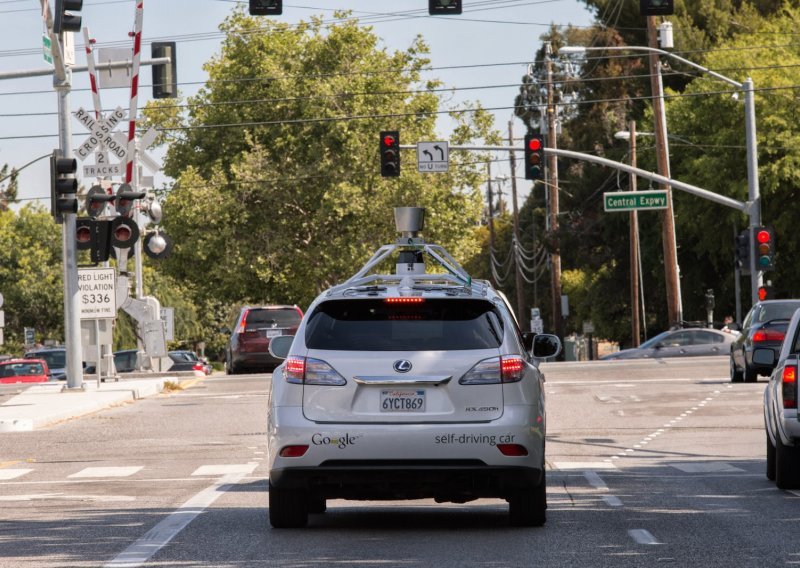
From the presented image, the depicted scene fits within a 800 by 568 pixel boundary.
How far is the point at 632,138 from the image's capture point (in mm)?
59781

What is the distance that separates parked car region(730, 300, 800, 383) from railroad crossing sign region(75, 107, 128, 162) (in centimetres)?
1272

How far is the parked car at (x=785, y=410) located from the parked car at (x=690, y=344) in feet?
103

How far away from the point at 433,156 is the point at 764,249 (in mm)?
9656

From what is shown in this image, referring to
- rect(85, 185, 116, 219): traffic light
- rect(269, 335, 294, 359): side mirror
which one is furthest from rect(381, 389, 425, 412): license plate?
rect(85, 185, 116, 219): traffic light

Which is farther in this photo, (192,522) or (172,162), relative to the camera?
(172,162)

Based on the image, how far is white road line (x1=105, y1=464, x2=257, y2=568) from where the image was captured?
9.80 meters

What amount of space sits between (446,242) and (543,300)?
39.7m

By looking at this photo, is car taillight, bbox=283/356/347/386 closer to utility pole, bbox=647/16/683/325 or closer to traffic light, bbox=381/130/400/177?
traffic light, bbox=381/130/400/177

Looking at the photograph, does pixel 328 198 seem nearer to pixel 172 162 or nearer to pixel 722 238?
pixel 172 162

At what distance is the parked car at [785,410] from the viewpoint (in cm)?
1316

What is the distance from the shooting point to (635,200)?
140ft

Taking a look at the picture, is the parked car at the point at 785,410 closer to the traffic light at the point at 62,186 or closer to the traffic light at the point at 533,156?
the traffic light at the point at 62,186

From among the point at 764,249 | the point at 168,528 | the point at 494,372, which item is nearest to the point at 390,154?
the point at 764,249

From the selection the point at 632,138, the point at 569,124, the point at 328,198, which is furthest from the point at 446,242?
the point at 569,124
